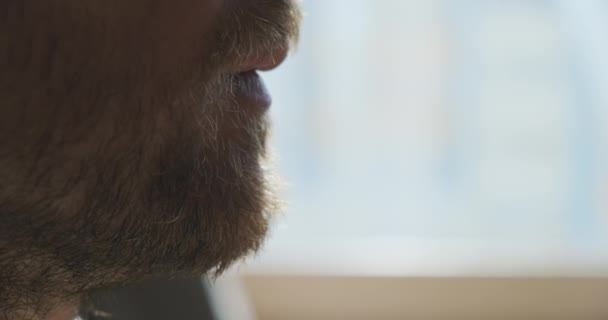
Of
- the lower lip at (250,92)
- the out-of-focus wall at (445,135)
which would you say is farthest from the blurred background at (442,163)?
the lower lip at (250,92)

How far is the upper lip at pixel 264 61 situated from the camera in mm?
612

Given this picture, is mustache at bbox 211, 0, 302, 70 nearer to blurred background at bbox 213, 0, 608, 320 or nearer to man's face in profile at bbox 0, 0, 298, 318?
man's face in profile at bbox 0, 0, 298, 318

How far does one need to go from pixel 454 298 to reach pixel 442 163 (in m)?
0.29

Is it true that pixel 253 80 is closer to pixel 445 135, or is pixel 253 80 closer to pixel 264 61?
pixel 264 61

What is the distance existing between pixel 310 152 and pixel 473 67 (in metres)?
0.37

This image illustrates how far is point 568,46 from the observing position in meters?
1.55

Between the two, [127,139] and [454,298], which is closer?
[127,139]

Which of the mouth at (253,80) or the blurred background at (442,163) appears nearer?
the mouth at (253,80)

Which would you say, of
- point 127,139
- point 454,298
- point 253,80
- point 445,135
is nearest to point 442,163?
point 445,135

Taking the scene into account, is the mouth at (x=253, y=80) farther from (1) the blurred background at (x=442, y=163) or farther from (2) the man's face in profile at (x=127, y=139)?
(1) the blurred background at (x=442, y=163)

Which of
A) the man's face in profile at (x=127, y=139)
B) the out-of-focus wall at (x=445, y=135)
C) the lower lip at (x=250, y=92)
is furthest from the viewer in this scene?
the out-of-focus wall at (x=445, y=135)

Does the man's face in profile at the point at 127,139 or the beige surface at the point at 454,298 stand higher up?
the man's face in profile at the point at 127,139

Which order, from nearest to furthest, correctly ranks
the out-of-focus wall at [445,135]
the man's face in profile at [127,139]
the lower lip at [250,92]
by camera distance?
the man's face in profile at [127,139] < the lower lip at [250,92] < the out-of-focus wall at [445,135]

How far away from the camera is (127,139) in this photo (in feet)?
1.85
